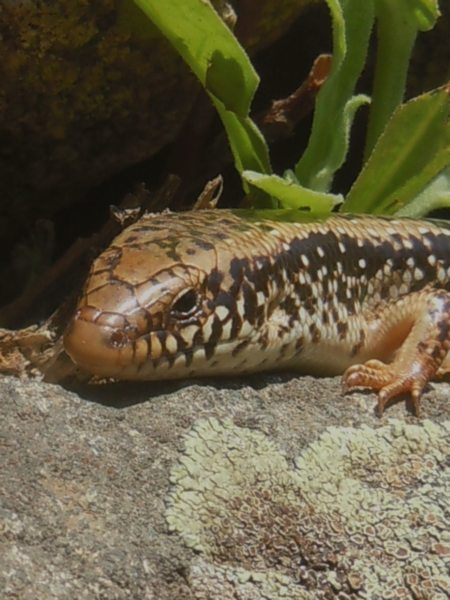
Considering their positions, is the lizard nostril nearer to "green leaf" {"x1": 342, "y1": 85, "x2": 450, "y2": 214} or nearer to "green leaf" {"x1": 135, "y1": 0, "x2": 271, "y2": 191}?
"green leaf" {"x1": 135, "y1": 0, "x2": 271, "y2": 191}

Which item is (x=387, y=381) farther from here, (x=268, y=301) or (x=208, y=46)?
(x=208, y=46)

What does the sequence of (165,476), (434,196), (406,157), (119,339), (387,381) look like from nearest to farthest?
(165,476) < (119,339) < (387,381) < (406,157) < (434,196)

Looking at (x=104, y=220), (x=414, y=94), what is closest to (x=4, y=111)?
(x=104, y=220)

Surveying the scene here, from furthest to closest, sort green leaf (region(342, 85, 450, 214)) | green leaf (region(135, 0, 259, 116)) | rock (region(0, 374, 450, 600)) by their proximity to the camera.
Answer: green leaf (region(342, 85, 450, 214))
green leaf (region(135, 0, 259, 116))
rock (region(0, 374, 450, 600))

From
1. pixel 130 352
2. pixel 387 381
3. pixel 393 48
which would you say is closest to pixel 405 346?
pixel 387 381

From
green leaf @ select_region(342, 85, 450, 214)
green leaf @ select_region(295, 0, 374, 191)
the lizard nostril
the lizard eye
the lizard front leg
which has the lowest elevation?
the lizard front leg

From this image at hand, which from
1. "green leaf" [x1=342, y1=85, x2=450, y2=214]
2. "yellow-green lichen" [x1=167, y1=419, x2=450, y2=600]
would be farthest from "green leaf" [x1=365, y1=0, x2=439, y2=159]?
"yellow-green lichen" [x1=167, y1=419, x2=450, y2=600]

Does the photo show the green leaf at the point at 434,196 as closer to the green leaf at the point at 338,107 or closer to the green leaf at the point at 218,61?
the green leaf at the point at 338,107
